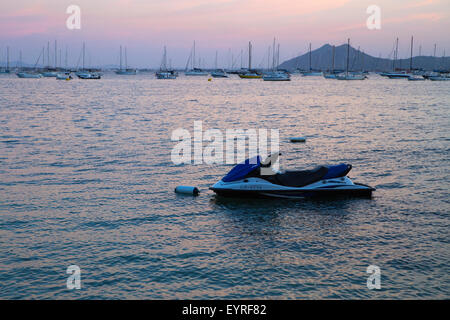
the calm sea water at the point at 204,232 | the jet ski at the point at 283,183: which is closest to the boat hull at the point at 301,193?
the jet ski at the point at 283,183

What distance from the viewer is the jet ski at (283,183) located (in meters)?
14.0

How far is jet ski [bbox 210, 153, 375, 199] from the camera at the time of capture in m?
14.0

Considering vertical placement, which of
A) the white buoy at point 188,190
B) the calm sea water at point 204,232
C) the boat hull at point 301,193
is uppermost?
the boat hull at point 301,193

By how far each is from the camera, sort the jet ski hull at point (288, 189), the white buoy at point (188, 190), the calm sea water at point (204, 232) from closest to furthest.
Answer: the calm sea water at point (204, 232) → the jet ski hull at point (288, 189) → the white buoy at point (188, 190)

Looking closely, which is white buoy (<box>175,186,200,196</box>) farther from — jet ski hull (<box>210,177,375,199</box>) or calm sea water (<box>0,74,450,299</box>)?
jet ski hull (<box>210,177,375,199</box>)

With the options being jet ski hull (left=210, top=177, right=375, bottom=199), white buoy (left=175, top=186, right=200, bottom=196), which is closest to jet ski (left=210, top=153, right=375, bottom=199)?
jet ski hull (left=210, top=177, right=375, bottom=199)

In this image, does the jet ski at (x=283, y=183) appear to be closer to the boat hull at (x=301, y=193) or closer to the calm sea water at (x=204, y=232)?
A: the boat hull at (x=301, y=193)

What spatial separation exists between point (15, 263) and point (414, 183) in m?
13.4

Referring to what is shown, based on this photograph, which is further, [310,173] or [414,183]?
[414,183]

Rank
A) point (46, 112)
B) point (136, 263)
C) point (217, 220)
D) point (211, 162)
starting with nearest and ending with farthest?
point (136, 263)
point (217, 220)
point (211, 162)
point (46, 112)
